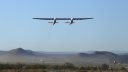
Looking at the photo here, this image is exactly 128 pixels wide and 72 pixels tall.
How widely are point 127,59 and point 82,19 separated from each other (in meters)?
70.0

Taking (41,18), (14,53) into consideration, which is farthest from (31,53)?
(41,18)

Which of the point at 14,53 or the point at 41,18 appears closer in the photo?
the point at 41,18

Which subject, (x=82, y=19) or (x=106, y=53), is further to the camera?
(x=106, y=53)

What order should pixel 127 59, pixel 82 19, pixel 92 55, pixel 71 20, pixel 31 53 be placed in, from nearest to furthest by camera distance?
1. pixel 71 20
2. pixel 82 19
3. pixel 127 59
4. pixel 92 55
5. pixel 31 53

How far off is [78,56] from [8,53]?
1735 inches

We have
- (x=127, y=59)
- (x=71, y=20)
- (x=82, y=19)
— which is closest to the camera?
(x=71, y=20)

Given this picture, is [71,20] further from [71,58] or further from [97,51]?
[97,51]

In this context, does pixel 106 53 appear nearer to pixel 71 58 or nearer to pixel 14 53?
pixel 71 58

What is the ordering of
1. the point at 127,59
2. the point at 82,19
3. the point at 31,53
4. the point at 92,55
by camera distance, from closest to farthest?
the point at 82,19, the point at 127,59, the point at 92,55, the point at 31,53

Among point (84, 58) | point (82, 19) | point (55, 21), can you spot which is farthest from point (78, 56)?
point (55, 21)

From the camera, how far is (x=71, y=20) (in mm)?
75938

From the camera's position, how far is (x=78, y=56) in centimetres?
16850

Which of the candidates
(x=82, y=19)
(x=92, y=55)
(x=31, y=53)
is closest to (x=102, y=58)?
(x=92, y=55)

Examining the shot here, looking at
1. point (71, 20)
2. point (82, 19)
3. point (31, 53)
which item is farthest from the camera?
point (31, 53)
